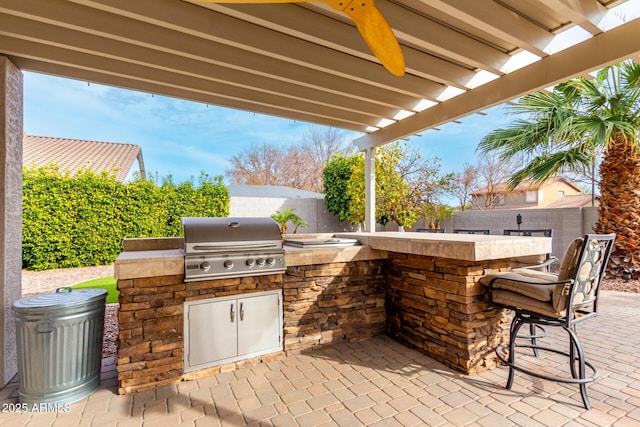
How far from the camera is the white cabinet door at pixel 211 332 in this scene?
2.63 meters

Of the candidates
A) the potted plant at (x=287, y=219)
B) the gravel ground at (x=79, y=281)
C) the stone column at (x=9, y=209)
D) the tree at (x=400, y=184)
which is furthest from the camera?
the potted plant at (x=287, y=219)

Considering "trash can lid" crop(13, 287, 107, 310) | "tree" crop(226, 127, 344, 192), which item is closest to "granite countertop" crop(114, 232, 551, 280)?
"trash can lid" crop(13, 287, 107, 310)

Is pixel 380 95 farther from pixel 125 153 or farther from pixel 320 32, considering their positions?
pixel 125 153

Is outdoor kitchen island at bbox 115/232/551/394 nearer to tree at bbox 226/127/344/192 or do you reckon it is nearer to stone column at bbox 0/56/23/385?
stone column at bbox 0/56/23/385

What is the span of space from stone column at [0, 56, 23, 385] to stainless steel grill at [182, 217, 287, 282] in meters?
1.38

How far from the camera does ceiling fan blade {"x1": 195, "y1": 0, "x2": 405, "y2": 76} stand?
184cm

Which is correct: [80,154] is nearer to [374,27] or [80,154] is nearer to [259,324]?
[259,324]

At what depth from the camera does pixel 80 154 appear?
13.4 m

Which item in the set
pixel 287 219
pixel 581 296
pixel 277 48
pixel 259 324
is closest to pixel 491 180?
pixel 287 219

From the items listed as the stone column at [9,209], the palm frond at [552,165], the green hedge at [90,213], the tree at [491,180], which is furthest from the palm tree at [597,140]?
the tree at [491,180]

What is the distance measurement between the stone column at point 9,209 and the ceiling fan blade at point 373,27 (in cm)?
218

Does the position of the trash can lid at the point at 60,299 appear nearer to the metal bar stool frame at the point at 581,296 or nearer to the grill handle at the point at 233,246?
the grill handle at the point at 233,246

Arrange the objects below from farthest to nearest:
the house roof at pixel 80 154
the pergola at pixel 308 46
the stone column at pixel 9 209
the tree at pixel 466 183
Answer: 1. the tree at pixel 466 183
2. the house roof at pixel 80 154
3. the stone column at pixel 9 209
4. the pergola at pixel 308 46

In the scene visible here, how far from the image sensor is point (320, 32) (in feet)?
8.53
